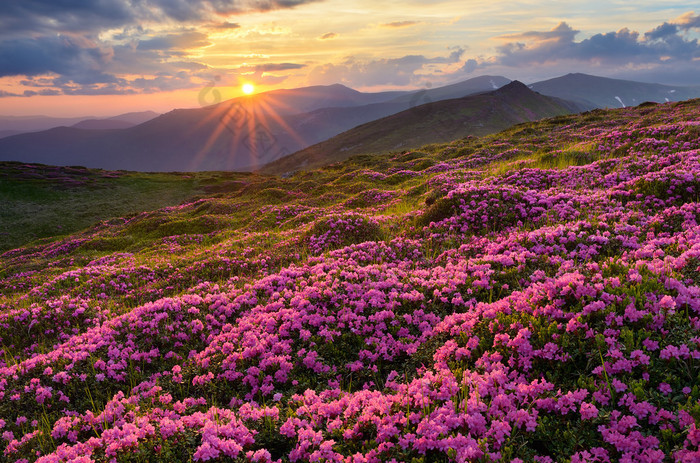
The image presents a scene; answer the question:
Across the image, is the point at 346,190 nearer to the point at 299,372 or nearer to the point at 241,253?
the point at 241,253

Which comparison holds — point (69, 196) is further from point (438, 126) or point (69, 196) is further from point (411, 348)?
point (438, 126)

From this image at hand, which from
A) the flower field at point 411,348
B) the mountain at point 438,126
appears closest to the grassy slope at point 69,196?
the flower field at point 411,348

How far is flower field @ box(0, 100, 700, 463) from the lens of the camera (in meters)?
4.83

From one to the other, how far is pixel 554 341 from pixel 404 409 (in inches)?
112

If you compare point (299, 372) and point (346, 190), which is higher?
point (346, 190)

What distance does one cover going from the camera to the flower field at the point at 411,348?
483 cm

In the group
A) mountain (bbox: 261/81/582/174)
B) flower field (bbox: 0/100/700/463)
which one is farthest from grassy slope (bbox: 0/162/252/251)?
mountain (bbox: 261/81/582/174)

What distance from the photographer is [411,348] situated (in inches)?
Answer: 298

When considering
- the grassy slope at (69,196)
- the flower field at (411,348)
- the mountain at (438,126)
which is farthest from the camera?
the mountain at (438,126)

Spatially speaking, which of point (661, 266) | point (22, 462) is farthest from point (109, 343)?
point (661, 266)

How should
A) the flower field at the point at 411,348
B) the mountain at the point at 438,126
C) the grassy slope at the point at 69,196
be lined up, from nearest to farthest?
the flower field at the point at 411,348 < the grassy slope at the point at 69,196 < the mountain at the point at 438,126

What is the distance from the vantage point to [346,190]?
33875 millimetres

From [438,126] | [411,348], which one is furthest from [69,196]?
[438,126]

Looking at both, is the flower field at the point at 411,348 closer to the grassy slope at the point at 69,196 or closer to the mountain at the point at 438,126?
the grassy slope at the point at 69,196
